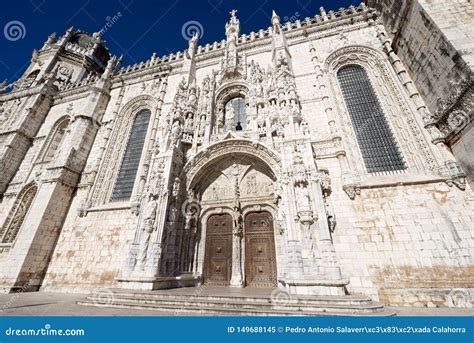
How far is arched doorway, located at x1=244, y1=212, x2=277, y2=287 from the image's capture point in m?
8.28

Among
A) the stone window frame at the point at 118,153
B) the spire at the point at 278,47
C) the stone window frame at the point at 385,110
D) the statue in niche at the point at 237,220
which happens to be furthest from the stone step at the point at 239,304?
the spire at the point at 278,47

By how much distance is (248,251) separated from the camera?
8.80 metres

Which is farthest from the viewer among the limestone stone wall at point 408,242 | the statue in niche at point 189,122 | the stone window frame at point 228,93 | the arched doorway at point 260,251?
the stone window frame at point 228,93

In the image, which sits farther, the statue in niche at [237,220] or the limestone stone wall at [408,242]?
the statue in niche at [237,220]

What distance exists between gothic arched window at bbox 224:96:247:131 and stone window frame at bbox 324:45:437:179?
486cm

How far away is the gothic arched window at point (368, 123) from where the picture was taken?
29.2 ft

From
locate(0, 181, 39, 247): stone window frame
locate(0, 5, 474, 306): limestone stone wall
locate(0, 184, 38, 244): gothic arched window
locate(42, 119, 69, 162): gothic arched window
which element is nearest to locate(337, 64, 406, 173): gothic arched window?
locate(0, 5, 474, 306): limestone stone wall

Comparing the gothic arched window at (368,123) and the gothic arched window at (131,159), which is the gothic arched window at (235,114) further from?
the gothic arched window at (131,159)

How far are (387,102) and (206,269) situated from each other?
37.3 feet

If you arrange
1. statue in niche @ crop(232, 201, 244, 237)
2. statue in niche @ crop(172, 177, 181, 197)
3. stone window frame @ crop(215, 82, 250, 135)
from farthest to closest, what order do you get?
stone window frame @ crop(215, 82, 250, 135), statue in niche @ crop(232, 201, 244, 237), statue in niche @ crop(172, 177, 181, 197)

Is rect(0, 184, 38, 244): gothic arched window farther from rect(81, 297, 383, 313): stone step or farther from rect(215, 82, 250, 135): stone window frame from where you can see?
rect(215, 82, 250, 135): stone window frame

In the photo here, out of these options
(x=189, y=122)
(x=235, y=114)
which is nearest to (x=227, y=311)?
(x=189, y=122)

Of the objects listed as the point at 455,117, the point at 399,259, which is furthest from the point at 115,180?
the point at 455,117

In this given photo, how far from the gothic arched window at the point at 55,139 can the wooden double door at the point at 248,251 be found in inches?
519
